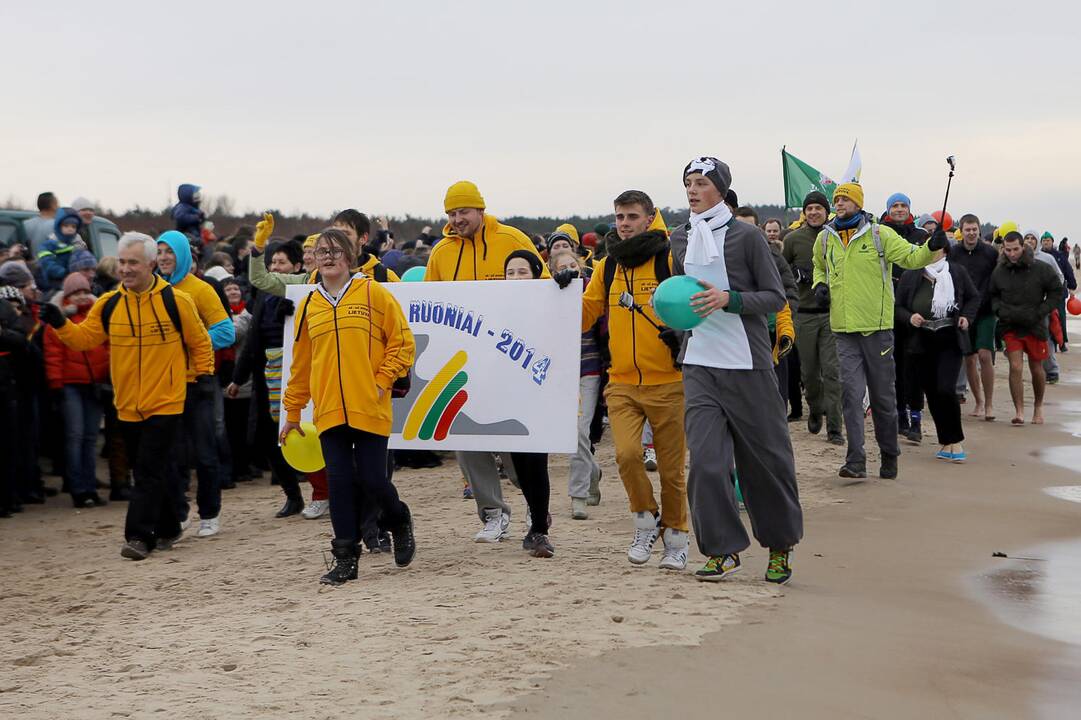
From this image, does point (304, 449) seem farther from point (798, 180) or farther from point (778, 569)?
point (798, 180)

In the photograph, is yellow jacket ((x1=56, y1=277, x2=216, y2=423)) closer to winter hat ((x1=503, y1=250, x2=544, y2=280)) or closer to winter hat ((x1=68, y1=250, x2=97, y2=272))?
winter hat ((x1=503, y1=250, x2=544, y2=280))

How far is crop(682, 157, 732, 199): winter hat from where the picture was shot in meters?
7.22

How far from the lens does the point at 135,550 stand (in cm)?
902

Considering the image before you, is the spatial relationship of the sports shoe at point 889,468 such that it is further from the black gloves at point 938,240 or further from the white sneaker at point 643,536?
the white sneaker at point 643,536

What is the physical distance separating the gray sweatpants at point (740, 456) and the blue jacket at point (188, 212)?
9893mm

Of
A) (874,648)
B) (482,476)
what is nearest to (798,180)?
(482,476)

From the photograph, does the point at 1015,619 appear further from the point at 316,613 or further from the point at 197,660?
the point at 197,660

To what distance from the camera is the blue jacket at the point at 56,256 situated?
13.0m

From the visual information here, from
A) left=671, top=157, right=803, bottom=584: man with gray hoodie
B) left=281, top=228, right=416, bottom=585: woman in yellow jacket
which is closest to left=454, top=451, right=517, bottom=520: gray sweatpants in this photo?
left=281, top=228, right=416, bottom=585: woman in yellow jacket

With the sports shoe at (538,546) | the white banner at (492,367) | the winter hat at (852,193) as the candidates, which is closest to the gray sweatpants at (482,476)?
the white banner at (492,367)

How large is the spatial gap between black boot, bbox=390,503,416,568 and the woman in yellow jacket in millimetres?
149

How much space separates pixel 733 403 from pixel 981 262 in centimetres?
1023

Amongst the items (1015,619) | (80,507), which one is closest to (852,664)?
(1015,619)

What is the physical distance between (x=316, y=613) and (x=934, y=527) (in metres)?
4.58
